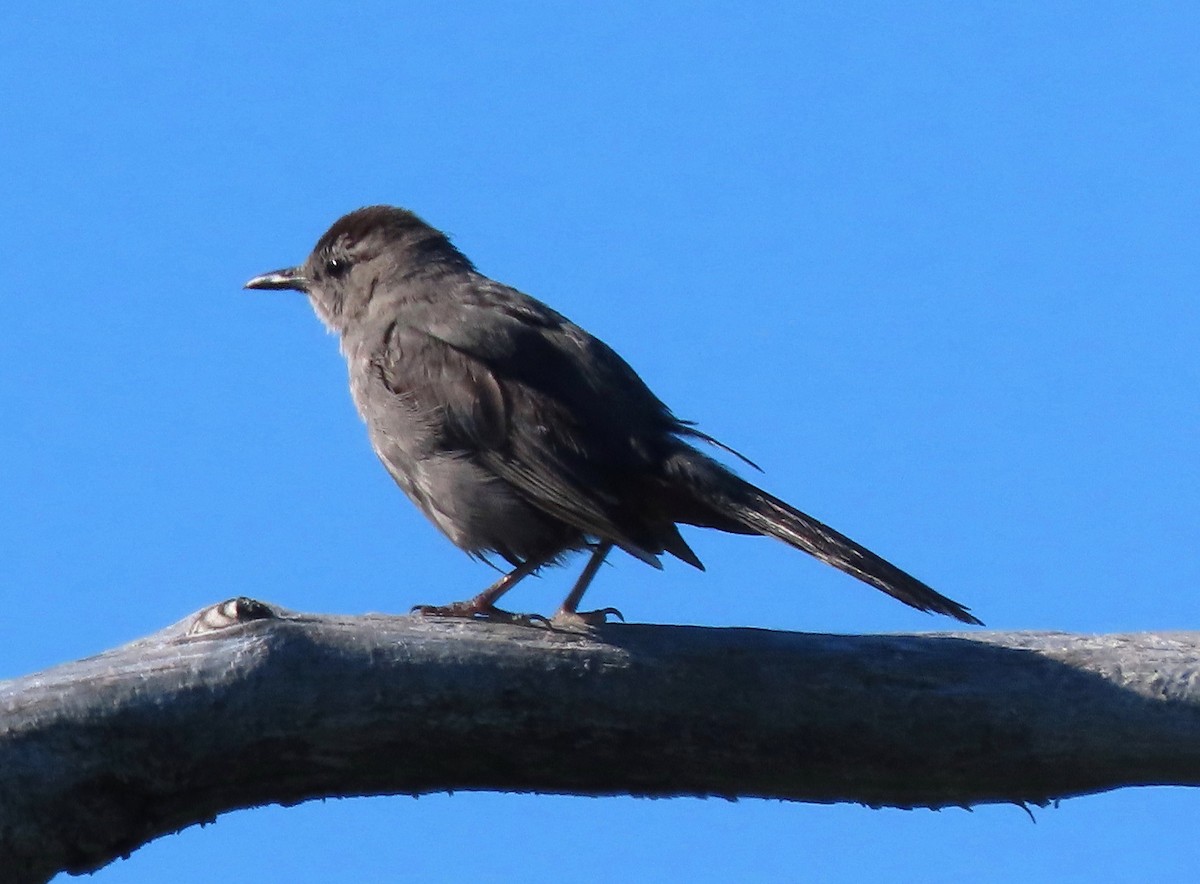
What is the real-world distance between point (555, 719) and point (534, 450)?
1.83m

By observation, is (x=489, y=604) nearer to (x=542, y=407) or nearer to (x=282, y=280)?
Result: (x=542, y=407)

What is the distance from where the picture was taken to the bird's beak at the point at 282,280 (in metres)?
8.37

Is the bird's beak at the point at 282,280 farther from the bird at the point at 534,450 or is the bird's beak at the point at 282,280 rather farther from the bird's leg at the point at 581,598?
the bird's leg at the point at 581,598

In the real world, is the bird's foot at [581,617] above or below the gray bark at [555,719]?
above

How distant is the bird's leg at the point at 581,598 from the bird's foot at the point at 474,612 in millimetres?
88

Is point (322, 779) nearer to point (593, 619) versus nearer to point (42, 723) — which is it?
point (42, 723)

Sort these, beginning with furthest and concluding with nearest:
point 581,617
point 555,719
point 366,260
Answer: point 366,260 < point 581,617 < point 555,719

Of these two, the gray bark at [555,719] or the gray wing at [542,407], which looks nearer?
the gray bark at [555,719]

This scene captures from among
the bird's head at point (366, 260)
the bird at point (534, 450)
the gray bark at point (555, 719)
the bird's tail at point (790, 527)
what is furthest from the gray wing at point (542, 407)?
the gray bark at point (555, 719)

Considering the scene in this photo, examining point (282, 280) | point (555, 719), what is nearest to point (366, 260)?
point (282, 280)

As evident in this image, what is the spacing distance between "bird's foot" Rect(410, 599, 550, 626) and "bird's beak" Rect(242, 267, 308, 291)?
277 cm

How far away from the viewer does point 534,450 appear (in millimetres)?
6195

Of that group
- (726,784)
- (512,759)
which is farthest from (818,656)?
(512,759)

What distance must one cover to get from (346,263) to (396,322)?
1.09 meters
